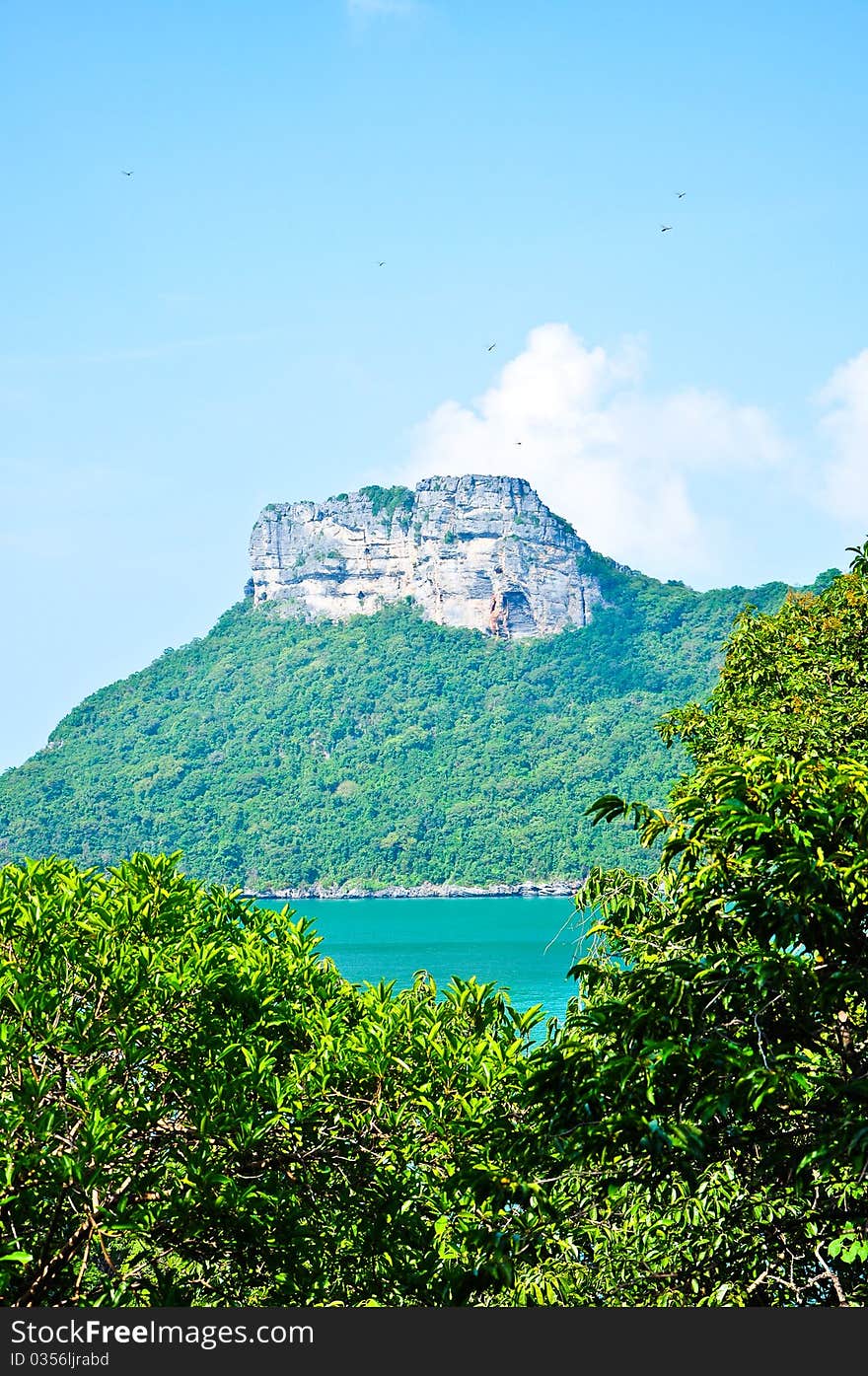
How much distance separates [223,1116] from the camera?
201 inches

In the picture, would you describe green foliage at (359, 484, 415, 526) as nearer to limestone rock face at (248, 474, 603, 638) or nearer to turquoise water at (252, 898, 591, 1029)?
limestone rock face at (248, 474, 603, 638)

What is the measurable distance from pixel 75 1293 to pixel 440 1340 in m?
2.12

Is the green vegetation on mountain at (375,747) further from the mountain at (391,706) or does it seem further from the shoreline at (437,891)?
the shoreline at (437,891)

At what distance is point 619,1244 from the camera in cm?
466

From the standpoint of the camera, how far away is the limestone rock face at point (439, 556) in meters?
124

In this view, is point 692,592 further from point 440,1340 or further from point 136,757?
point 440,1340

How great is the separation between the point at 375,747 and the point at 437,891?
68.6 ft

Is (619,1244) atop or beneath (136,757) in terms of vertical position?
beneath

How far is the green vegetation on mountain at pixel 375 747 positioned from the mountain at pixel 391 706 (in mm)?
216

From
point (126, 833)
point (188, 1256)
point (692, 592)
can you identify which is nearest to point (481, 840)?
point (126, 833)

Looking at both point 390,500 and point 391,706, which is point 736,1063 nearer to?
point 391,706

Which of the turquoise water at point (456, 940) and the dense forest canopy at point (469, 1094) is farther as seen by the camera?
the turquoise water at point (456, 940)

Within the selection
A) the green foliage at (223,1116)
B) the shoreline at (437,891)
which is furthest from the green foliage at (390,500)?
the green foliage at (223,1116)

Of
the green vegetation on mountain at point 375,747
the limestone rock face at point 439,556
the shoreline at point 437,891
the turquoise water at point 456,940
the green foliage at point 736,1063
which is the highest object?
the limestone rock face at point 439,556
